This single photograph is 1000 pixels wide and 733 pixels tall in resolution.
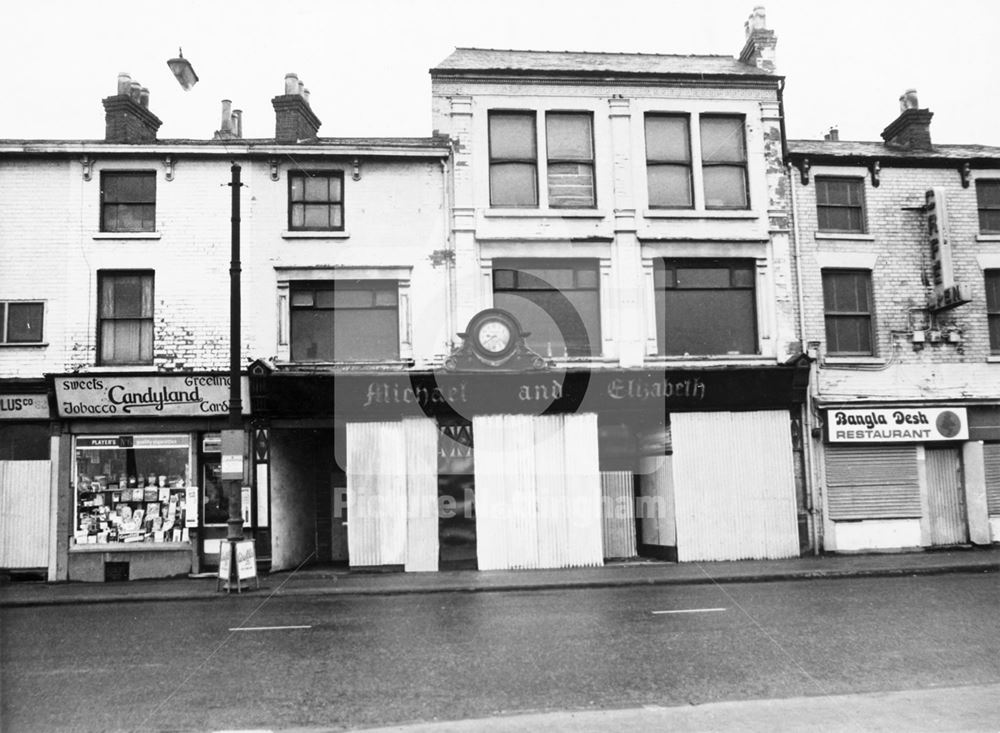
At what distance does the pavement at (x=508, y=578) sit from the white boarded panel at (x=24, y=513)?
591 mm

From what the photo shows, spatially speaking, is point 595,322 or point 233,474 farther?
point 595,322

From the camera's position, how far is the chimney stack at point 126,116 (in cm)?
1878

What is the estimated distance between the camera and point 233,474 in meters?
15.2

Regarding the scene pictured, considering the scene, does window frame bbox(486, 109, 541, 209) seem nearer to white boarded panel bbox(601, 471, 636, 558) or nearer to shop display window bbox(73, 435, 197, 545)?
white boarded panel bbox(601, 471, 636, 558)

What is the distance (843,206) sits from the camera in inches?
762

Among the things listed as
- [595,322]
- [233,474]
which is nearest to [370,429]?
[233,474]

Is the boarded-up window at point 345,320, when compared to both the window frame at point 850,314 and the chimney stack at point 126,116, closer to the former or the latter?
the chimney stack at point 126,116

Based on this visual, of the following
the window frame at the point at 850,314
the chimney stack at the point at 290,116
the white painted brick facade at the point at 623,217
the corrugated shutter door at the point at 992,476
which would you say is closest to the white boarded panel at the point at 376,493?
the white painted brick facade at the point at 623,217

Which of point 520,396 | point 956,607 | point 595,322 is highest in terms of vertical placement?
point 595,322

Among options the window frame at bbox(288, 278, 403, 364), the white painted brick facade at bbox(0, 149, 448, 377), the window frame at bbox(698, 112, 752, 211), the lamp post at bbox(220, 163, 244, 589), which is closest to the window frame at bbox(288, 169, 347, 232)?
the white painted brick facade at bbox(0, 149, 448, 377)

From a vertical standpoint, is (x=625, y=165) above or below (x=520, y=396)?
above

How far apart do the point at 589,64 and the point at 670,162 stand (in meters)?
3.05

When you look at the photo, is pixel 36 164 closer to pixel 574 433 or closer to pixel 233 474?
pixel 233 474

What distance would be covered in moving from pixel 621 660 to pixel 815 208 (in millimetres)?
13973
